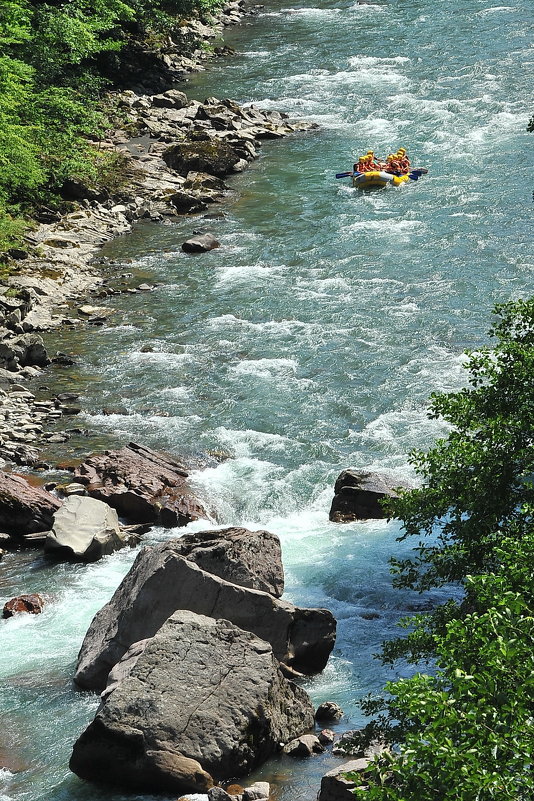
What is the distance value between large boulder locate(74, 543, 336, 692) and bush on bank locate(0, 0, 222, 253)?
16011 millimetres

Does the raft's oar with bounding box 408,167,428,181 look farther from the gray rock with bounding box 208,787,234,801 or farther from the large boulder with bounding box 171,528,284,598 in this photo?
the gray rock with bounding box 208,787,234,801

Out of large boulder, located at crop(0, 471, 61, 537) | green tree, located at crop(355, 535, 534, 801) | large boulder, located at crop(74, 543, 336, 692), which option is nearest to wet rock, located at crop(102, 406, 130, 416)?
large boulder, located at crop(0, 471, 61, 537)

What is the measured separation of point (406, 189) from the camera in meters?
33.5

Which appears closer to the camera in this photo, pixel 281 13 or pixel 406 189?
pixel 406 189

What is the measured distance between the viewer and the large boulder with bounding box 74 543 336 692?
13648 millimetres

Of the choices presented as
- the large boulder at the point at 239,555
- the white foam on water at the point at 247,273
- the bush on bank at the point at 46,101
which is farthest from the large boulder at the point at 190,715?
the bush on bank at the point at 46,101

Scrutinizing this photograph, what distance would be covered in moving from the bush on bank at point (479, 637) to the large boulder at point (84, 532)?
5.76 metres

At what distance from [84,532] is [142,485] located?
6.41ft

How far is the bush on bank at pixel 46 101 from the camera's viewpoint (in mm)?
29453

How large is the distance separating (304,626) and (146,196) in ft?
71.6

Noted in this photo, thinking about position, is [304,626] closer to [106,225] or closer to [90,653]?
[90,653]

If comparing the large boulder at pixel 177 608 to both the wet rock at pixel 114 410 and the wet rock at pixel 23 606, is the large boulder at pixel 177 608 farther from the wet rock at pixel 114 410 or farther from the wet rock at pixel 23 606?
the wet rock at pixel 114 410

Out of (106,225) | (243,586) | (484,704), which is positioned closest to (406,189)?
(106,225)

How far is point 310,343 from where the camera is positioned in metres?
24.7
